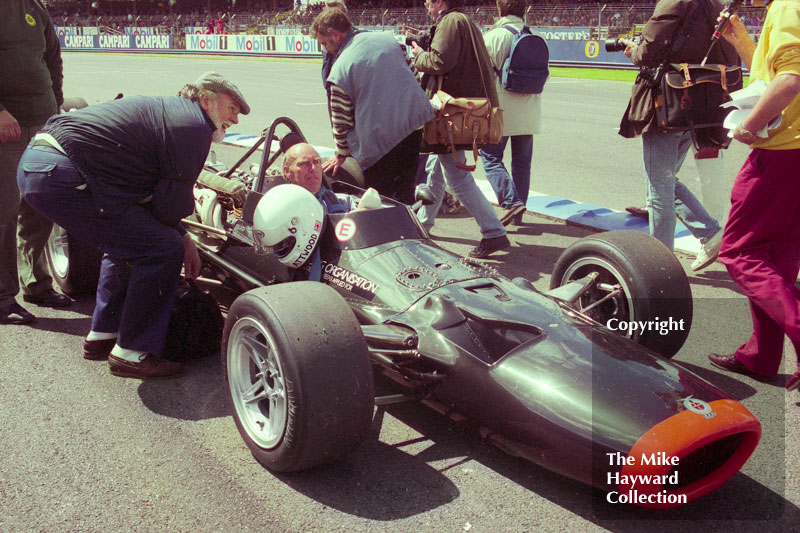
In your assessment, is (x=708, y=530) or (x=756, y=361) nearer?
(x=708, y=530)

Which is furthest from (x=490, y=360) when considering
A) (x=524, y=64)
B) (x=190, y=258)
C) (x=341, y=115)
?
(x=524, y=64)

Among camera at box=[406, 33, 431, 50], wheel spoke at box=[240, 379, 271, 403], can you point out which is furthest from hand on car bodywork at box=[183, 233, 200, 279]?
camera at box=[406, 33, 431, 50]

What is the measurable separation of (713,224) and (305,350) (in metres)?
4.01

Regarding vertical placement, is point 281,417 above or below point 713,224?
below

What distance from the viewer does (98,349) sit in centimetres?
434

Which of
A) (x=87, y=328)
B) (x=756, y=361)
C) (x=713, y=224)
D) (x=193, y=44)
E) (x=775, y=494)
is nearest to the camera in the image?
(x=775, y=494)

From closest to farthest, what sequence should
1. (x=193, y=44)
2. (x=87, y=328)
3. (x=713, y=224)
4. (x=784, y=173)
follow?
1. (x=784, y=173)
2. (x=87, y=328)
3. (x=713, y=224)
4. (x=193, y=44)

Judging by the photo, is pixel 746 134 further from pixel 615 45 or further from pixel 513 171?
pixel 513 171

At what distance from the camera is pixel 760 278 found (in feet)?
12.4

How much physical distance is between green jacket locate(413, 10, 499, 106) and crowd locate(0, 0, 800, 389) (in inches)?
0.4

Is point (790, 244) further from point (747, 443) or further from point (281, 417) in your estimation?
point (281, 417)

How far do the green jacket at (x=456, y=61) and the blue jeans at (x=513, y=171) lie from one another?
2.59 ft

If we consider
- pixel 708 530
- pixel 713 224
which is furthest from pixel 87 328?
pixel 713 224

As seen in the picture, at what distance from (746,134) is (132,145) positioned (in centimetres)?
298
